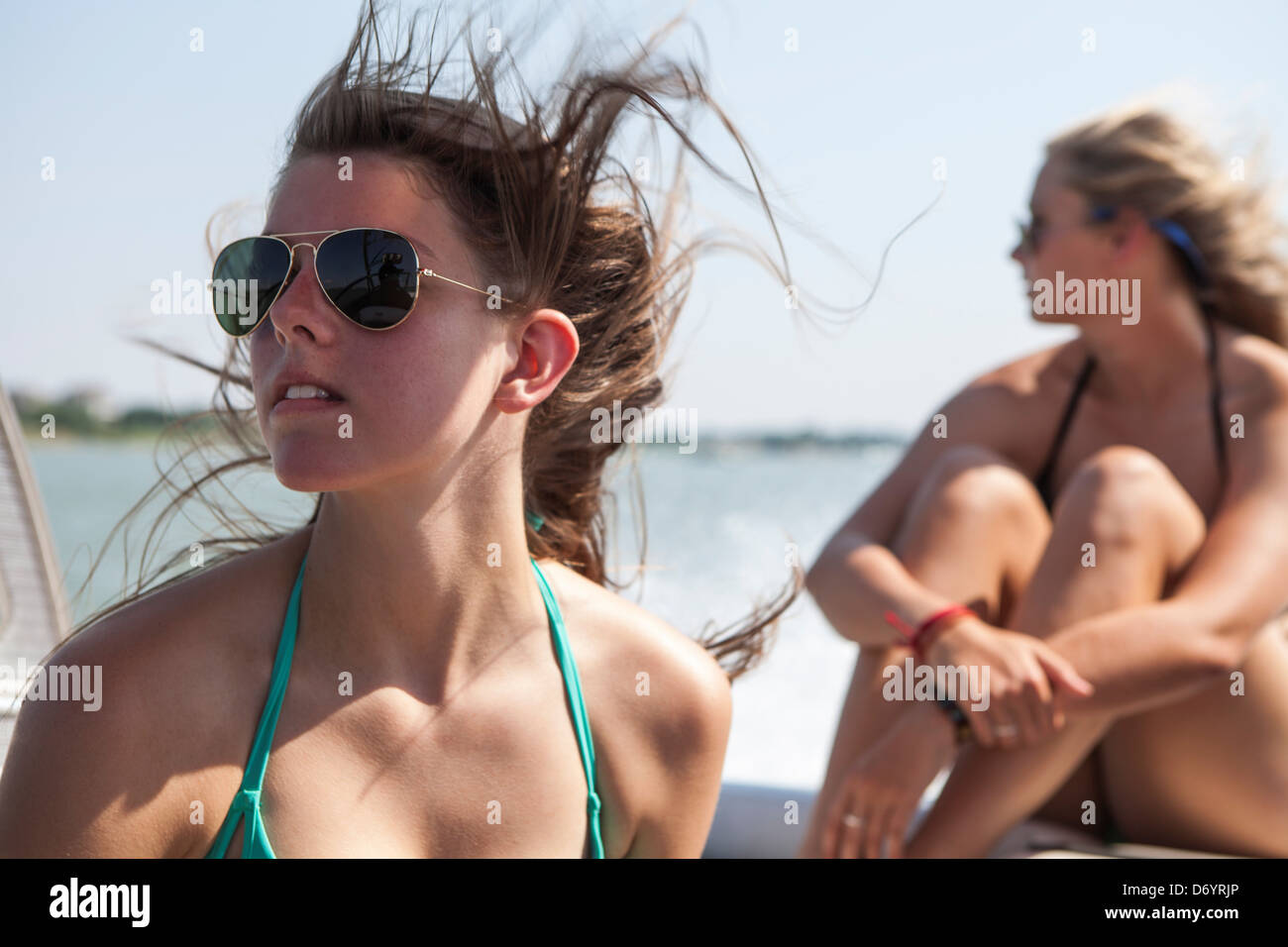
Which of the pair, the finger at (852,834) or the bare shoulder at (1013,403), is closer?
the finger at (852,834)

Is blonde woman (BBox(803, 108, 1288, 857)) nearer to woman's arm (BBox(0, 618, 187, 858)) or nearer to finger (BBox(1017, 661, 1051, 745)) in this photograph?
finger (BBox(1017, 661, 1051, 745))

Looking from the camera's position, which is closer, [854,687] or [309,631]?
[309,631]

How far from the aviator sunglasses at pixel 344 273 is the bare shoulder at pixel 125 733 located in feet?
1.19

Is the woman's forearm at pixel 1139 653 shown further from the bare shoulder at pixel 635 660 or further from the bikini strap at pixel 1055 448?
the bare shoulder at pixel 635 660

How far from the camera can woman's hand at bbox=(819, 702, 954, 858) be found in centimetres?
219

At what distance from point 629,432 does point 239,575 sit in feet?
2.53

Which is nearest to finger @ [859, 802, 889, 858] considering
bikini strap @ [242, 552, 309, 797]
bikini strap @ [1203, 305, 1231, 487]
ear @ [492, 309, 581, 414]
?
bikini strap @ [1203, 305, 1231, 487]

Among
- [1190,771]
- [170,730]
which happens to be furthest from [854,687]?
[170,730]

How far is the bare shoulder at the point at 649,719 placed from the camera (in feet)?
5.09

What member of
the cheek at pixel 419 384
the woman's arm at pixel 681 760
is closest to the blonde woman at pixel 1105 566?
the woman's arm at pixel 681 760

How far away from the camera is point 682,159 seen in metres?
1.74

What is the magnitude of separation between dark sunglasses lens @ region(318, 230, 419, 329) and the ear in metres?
0.21

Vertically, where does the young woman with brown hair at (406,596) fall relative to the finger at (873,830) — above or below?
above
